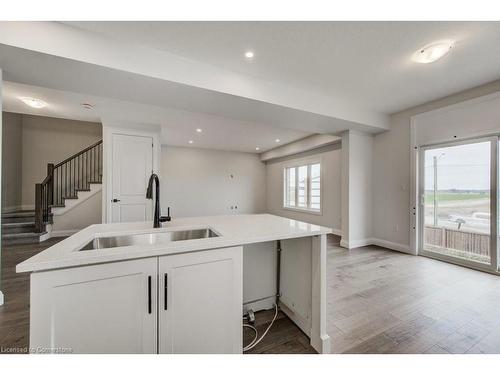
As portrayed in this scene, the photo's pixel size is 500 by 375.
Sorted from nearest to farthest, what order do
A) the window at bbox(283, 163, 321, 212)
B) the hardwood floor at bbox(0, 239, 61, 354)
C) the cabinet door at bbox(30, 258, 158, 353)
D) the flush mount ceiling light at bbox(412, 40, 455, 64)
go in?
the cabinet door at bbox(30, 258, 158, 353), the hardwood floor at bbox(0, 239, 61, 354), the flush mount ceiling light at bbox(412, 40, 455, 64), the window at bbox(283, 163, 321, 212)

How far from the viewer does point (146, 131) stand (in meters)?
4.22

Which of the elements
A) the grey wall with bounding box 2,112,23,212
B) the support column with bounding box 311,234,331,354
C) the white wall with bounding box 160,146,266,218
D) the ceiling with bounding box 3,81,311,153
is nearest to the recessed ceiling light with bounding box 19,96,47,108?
the ceiling with bounding box 3,81,311,153

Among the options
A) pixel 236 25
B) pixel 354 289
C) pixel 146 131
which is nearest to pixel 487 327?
pixel 354 289

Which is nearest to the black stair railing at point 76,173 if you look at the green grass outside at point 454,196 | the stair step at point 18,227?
the stair step at point 18,227

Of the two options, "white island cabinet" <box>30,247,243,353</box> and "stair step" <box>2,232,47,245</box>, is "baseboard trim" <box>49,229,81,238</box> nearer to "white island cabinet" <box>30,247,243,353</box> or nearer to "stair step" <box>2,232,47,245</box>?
"stair step" <box>2,232,47,245</box>

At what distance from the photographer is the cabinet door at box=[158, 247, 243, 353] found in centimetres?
108

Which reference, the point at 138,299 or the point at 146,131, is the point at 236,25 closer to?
the point at 138,299

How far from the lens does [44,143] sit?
531 cm

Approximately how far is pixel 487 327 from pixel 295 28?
10.1ft

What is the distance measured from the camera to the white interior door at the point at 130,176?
13.0ft

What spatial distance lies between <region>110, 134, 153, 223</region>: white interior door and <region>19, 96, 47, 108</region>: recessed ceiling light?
1025 mm

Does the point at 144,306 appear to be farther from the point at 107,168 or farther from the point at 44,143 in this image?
the point at 44,143

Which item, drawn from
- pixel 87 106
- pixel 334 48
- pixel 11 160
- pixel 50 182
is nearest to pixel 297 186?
pixel 334 48

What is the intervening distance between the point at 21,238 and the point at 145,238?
14.8ft
